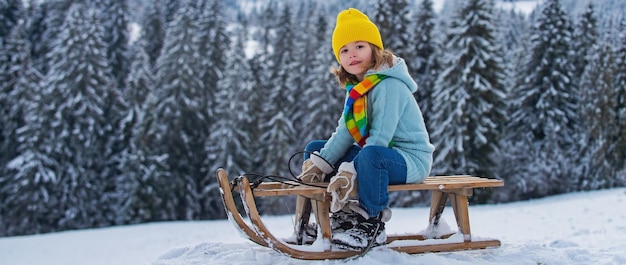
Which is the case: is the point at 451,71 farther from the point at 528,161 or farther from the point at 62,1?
the point at 62,1

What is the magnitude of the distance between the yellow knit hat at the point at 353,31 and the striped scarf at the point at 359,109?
345mm

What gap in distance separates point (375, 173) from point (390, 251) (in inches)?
24.8

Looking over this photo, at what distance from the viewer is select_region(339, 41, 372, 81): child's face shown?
419cm

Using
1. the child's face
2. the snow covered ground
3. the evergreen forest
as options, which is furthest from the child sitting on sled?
the evergreen forest

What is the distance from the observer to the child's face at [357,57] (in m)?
4.19

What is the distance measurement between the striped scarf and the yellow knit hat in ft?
1.13

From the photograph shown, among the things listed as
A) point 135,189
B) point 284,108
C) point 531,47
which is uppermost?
point 531,47

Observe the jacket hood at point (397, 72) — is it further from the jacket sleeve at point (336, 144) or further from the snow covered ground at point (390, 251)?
the snow covered ground at point (390, 251)

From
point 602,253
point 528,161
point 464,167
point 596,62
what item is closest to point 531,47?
point 596,62

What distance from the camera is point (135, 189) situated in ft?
89.9

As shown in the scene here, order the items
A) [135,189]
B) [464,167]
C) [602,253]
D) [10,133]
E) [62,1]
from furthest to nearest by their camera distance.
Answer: [62,1], [10,133], [135,189], [464,167], [602,253]

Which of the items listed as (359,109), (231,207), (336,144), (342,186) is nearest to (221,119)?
(336,144)

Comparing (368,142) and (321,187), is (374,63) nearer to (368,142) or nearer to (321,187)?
(368,142)

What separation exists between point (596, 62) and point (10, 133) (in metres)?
31.5
